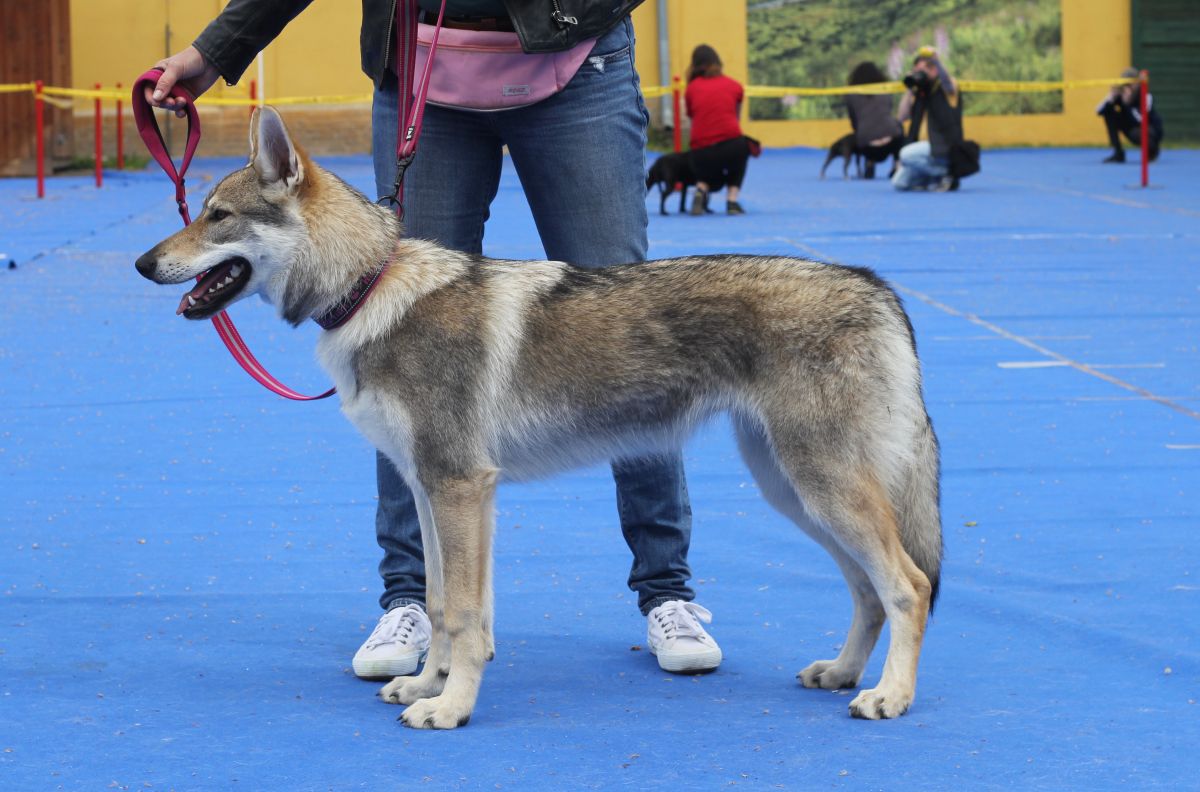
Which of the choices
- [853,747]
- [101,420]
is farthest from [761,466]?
[101,420]

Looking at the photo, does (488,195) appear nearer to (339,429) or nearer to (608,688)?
(608,688)

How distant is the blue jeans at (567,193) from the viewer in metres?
3.62

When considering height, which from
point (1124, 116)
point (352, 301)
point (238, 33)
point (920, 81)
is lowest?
point (352, 301)

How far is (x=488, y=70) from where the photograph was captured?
354cm

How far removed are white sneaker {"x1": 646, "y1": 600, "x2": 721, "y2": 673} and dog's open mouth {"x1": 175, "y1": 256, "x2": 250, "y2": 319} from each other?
1241mm

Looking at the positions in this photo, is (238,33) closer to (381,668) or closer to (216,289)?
(216,289)

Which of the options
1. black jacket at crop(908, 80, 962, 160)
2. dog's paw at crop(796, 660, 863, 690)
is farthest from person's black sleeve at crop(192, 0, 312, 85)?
black jacket at crop(908, 80, 962, 160)

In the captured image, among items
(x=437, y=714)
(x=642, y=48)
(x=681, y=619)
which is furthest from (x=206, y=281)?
(x=642, y=48)

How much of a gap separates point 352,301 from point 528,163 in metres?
0.73

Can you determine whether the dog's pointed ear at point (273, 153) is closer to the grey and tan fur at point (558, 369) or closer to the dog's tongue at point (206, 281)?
the grey and tan fur at point (558, 369)

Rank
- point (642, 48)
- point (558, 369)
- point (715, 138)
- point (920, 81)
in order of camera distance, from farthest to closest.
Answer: point (642, 48), point (920, 81), point (715, 138), point (558, 369)

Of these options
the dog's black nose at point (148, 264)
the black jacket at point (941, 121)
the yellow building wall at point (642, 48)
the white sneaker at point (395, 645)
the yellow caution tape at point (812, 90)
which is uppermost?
the yellow building wall at point (642, 48)

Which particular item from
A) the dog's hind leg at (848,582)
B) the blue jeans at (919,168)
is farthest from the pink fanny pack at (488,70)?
the blue jeans at (919,168)

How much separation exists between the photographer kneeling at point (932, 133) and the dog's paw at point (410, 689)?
48.0 ft
